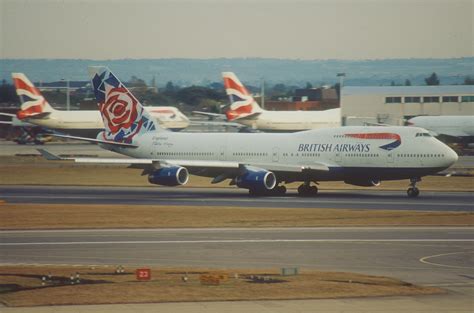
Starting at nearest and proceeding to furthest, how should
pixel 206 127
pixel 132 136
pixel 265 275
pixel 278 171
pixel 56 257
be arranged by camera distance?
1. pixel 265 275
2. pixel 56 257
3. pixel 278 171
4. pixel 132 136
5. pixel 206 127

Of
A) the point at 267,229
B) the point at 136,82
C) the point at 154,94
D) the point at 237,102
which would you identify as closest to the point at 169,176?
the point at 267,229

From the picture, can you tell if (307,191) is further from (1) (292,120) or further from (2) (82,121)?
(2) (82,121)

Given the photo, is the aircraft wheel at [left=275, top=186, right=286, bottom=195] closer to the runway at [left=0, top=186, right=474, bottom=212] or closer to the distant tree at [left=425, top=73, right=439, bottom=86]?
the runway at [left=0, top=186, right=474, bottom=212]

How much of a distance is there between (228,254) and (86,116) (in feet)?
369

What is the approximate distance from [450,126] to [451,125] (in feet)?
0.56

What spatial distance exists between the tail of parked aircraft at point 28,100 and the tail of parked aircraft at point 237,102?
87.2ft

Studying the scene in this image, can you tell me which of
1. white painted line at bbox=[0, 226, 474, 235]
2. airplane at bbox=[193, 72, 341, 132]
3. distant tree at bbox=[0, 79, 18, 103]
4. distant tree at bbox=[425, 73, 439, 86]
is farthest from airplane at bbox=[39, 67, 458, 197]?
distant tree at bbox=[425, 73, 439, 86]

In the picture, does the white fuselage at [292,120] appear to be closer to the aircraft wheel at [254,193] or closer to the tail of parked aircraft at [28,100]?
the tail of parked aircraft at [28,100]

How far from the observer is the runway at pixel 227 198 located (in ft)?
204

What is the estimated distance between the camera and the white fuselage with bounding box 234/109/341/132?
138500 millimetres

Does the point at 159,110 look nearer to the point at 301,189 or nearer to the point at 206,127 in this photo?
the point at 206,127

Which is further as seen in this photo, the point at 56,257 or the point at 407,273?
the point at 56,257

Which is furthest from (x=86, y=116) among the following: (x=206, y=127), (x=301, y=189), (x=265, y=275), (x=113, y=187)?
(x=265, y=275)

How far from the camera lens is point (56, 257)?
40.0 meters
